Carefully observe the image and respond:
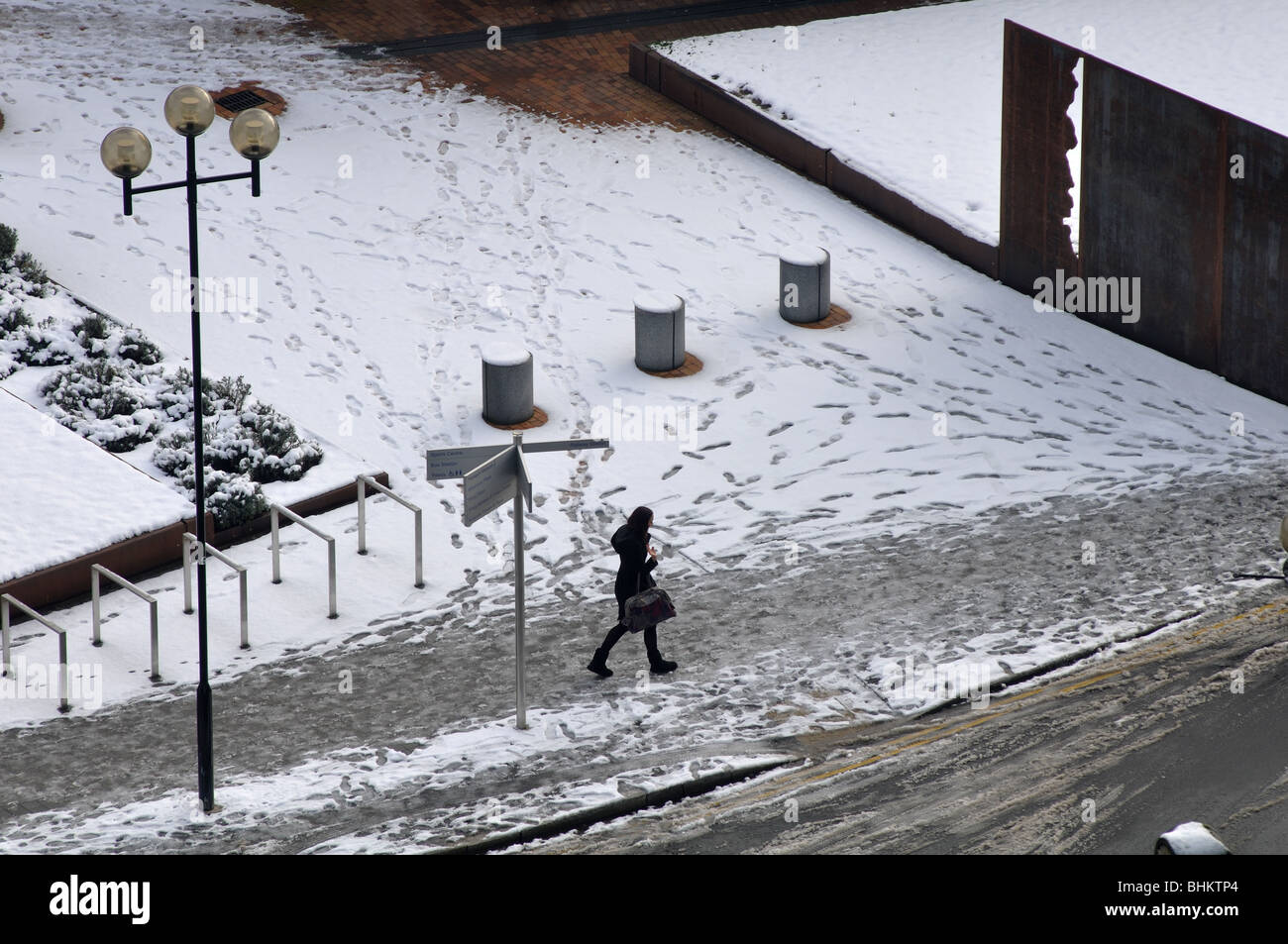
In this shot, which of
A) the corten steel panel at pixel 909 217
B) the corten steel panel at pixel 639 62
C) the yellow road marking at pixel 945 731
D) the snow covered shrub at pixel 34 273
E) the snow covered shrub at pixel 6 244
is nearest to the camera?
the yellow road marking at pixel 945 731

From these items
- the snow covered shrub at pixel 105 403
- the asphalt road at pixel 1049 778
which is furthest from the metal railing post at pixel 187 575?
the asphalt road at pixel 1049 778

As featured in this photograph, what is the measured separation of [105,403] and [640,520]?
664 centimetres

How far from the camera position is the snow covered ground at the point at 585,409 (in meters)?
15.5

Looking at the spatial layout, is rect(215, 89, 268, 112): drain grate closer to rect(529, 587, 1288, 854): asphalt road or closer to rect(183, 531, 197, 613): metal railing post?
rect(183, 531, 197, 613): metal railing post

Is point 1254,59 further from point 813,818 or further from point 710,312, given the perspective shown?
point 813,818

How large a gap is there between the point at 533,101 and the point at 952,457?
9933mm

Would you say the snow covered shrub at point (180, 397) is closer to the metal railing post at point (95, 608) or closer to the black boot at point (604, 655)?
the metal railing post at point (95, 608)

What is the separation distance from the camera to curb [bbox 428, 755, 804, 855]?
13125mm

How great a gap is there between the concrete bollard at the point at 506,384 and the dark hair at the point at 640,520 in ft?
15.3

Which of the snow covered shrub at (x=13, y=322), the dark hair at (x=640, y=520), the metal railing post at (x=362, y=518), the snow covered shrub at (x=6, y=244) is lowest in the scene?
the metal railing post at (x=362, y=518)

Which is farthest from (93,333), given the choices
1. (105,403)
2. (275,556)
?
(275,556)

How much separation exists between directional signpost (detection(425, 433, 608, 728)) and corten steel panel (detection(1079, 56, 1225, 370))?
28.9 ft

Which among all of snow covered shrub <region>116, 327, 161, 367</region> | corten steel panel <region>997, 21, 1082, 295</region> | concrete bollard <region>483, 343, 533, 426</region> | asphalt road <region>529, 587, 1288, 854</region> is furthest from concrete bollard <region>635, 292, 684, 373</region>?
asphalt road <region>529, 587, 1288, 854</region>
